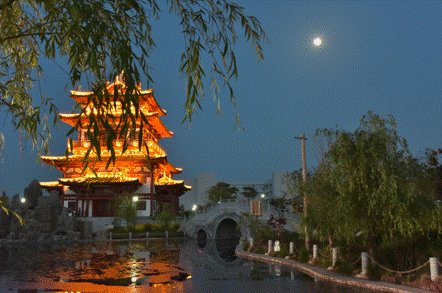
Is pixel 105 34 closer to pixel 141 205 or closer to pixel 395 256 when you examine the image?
pixel 395 256

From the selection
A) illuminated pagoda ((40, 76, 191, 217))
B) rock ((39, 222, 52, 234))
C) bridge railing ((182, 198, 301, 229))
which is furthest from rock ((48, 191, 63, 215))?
bridge railing ((182, 198, 301, 229))

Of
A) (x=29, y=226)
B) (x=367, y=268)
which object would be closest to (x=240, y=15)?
(x=367, y=268)

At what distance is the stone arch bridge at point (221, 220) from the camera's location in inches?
1268

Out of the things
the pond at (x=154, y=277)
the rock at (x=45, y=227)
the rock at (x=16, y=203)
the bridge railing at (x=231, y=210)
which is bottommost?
the pond at (x=154, y=277)

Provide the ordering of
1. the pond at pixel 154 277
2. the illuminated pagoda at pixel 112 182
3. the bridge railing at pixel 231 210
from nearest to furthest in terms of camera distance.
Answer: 1. the pond at pixel 154 277
2. the bridge railing at pixel 231 210
3. the illuminated pagoda at pixel 112 182

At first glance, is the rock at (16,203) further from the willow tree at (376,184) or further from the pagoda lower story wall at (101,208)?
the willow tree at (376,184)

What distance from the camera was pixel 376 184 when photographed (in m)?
12.7

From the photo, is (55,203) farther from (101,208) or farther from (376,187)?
(376,187)

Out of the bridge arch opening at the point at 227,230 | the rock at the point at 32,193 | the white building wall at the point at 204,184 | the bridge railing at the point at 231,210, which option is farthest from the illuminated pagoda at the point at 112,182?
the white building wall at the point at 204,184

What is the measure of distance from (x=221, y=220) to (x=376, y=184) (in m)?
24.1

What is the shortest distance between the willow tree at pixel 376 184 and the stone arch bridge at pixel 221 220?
15763 mm

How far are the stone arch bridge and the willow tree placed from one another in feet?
51.7

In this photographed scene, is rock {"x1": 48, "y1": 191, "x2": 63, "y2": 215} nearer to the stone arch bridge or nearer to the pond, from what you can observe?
the stone arch bridge

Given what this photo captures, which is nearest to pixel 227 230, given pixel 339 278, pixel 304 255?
pixel 304 255
